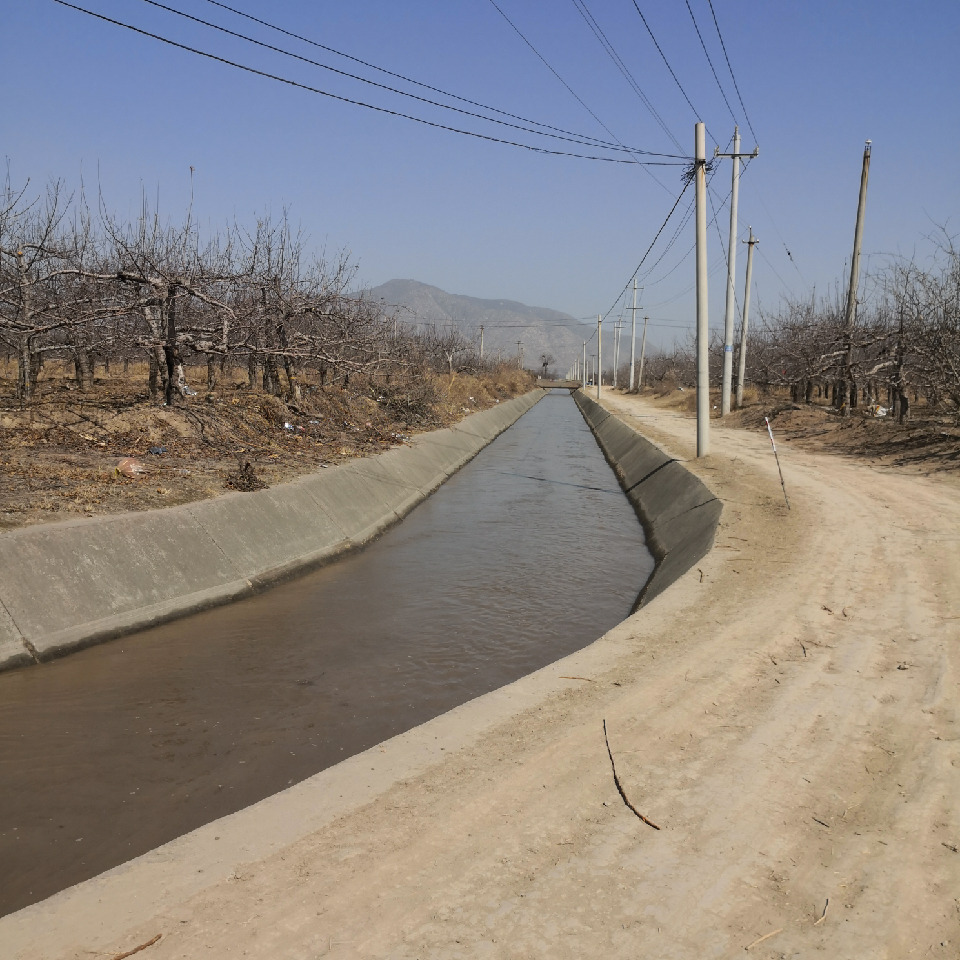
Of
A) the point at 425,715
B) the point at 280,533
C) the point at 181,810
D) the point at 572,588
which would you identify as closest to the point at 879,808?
the point at 425,715

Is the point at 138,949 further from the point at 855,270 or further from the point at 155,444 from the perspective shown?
the point at 855,270

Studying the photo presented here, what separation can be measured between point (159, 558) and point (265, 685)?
2.75 metres

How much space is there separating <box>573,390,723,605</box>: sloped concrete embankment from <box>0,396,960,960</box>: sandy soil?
3.33 metres

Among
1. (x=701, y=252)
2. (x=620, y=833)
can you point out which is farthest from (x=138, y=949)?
(x=701, y=252)

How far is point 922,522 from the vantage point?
400 inches

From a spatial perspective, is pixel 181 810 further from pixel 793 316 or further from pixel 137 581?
pixel 793 316

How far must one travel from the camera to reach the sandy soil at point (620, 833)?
2.97 metres

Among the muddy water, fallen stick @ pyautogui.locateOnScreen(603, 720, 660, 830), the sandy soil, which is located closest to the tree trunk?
the muddy water

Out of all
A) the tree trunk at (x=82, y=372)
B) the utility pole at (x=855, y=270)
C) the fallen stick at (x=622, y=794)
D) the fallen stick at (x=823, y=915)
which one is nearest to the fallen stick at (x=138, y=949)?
the fallen stick at (x=622, y=794)

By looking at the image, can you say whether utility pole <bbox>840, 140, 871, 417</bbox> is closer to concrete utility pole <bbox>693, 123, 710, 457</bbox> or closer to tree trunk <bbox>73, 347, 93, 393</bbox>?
concrete utility pole <bbox>693, 123, 710, 457</bbox>

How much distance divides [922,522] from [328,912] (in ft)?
30.9

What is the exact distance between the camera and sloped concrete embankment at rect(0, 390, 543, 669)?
727 centimetres

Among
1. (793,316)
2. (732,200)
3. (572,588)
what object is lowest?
(572,588)

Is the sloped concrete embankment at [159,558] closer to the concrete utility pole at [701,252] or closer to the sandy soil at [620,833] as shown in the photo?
the sandy soil at [620,833]
